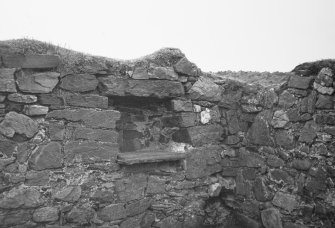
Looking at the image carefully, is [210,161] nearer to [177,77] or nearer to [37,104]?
[177,77]

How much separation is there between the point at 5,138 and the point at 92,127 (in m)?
0.92

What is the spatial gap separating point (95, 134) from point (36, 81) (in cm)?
89

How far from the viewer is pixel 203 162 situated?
4391 mm

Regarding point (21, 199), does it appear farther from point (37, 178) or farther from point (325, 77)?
point (325, 77)

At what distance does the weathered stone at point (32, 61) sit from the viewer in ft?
10.2

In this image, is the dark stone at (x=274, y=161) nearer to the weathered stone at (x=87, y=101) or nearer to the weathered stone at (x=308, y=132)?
the weathered stone at (x=308, y=132)

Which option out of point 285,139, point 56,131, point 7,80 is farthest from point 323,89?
point 7,80

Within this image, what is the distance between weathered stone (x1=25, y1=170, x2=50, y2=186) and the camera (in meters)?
3.17

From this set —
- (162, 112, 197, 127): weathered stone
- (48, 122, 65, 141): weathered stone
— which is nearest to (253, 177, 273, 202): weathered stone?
(162, 112, 197, 127): weathered stone

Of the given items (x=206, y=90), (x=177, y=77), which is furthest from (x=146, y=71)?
(x=206, y=90)

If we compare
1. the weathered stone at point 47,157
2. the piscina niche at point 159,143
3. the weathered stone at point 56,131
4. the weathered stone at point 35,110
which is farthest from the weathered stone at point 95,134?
the weathered stone at point 35,110

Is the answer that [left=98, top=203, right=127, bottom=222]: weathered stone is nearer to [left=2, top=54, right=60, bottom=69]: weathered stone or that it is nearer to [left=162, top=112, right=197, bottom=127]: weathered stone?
[left=162, top=112, right=197, bottom=127]: weathered stone

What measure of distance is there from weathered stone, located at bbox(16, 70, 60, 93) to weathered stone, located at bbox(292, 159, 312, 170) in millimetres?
3087

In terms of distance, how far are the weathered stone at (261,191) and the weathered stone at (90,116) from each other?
2208 millimetres
